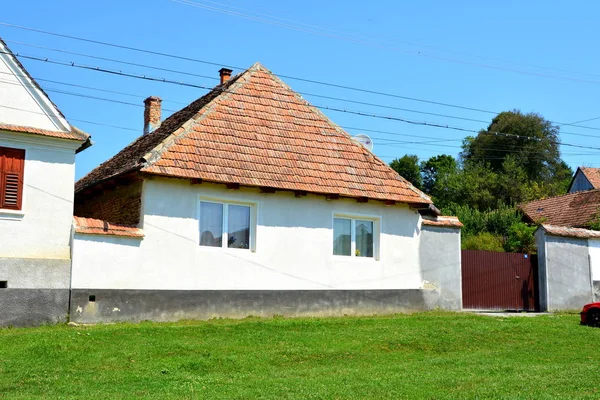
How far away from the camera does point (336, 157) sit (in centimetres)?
1944

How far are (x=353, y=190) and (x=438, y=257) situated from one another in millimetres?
3575

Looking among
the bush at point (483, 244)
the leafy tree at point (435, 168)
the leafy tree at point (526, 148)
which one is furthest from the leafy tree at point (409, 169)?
the bush at point (483, 244)

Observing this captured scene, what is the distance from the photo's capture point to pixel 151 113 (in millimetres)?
23625

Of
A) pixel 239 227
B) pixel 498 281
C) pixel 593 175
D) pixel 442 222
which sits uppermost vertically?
pixel 593 175

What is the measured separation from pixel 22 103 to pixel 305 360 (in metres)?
8.44

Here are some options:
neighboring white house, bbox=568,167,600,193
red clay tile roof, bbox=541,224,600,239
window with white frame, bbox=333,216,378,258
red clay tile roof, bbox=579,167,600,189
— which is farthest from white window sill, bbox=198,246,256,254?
red clay tile roof, bbox=579,167,600,189

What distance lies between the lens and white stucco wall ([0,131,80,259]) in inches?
584

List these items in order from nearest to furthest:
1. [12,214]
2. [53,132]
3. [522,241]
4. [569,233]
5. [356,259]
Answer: [12,214], [53,132], [356,259], [569,233], [522,241]

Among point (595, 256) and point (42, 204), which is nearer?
point (42, 204)

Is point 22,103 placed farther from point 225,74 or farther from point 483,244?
point 483,244

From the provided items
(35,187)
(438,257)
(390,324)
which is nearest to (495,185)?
(438,257)

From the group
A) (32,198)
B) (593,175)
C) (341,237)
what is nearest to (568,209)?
(593,175)

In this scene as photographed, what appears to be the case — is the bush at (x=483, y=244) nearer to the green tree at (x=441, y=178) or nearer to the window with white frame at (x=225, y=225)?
the window with white frame at (x=225, y=225)

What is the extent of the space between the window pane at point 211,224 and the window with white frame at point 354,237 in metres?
3.36
